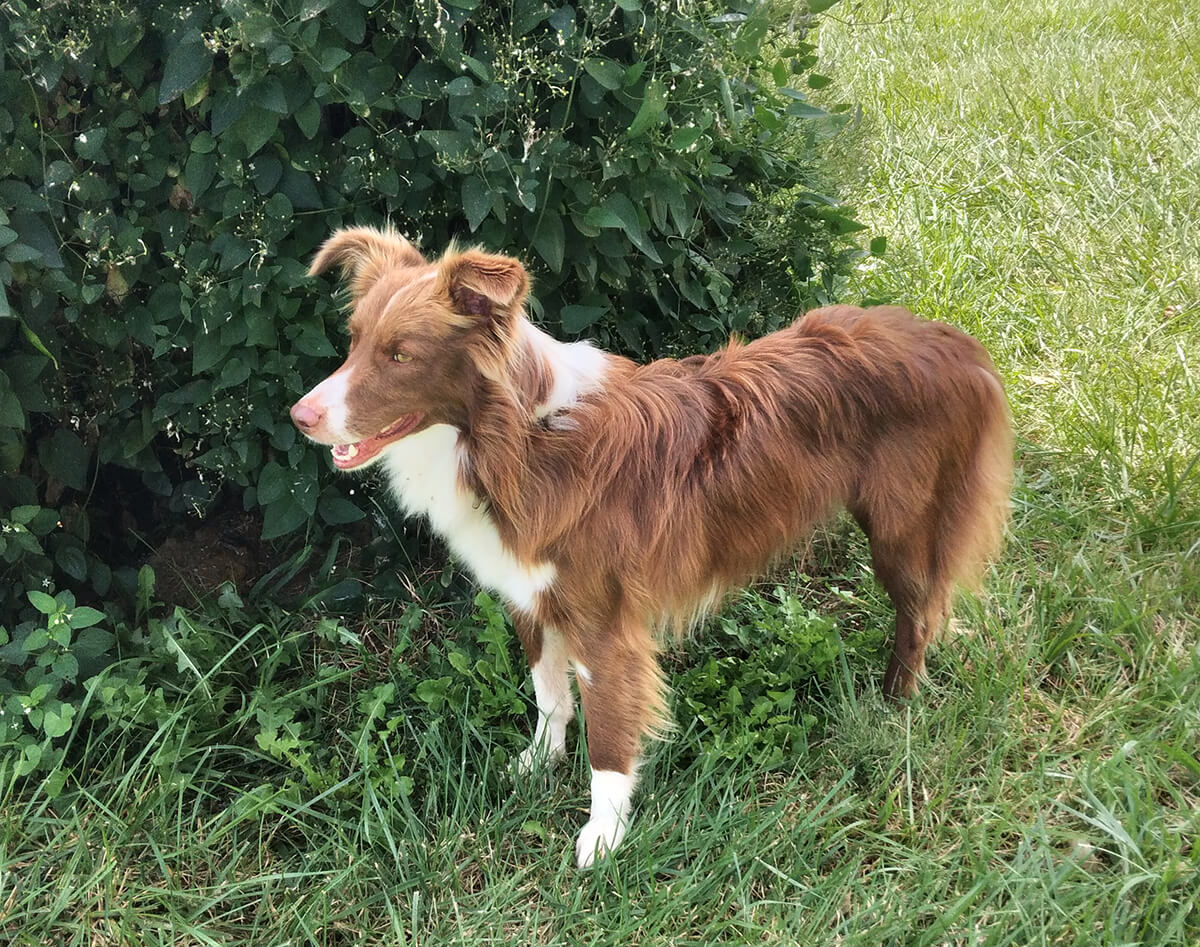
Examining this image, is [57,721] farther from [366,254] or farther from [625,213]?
[625,213]

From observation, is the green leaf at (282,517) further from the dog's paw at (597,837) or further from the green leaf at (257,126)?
the dog's paw at (597,837)

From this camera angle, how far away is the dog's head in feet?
6.48

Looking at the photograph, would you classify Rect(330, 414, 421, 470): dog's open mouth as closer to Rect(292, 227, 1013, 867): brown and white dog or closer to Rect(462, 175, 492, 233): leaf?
Rect(292, 227, 1013, 867): brown and white dog

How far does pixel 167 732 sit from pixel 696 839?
1.53 metres

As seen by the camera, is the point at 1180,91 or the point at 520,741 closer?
the point at 520,741

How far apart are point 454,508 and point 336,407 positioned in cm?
42

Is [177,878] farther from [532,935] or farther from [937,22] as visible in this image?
[937,22]

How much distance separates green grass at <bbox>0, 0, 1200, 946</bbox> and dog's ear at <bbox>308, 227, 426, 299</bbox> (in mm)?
1287

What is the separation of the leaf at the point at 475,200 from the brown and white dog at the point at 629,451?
0.66 feet

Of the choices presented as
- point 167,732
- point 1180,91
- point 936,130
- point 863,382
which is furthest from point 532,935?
point 1180,91

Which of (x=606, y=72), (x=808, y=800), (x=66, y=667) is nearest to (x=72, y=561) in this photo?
(x=66, y=667)

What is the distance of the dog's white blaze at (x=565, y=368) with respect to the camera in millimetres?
2146

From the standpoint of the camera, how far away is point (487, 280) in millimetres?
1864

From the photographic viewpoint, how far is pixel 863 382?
7.54 ft
